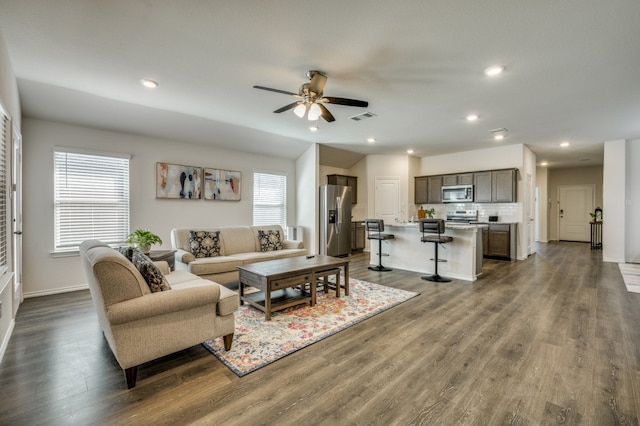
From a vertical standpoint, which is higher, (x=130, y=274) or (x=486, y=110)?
(x=486, y=110)

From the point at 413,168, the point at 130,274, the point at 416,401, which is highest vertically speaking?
the point at 413,168

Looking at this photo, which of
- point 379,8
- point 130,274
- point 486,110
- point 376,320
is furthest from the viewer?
point 486,110

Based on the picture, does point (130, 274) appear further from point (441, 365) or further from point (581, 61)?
point (581, 61)

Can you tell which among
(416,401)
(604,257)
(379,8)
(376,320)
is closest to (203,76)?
(379,8)

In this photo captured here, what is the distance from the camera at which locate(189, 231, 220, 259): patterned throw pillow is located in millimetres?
4473

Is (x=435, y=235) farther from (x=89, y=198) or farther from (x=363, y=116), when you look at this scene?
(x=89, y=198)

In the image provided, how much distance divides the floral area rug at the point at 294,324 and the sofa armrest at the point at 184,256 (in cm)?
112

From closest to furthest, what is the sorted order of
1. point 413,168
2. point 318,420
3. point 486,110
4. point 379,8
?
point 318,420
point 379,8
point 486,110
point 413,168

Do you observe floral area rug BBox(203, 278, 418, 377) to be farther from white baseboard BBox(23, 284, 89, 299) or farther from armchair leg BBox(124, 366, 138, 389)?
white baseboard BBox(23, 284, 89, 299)

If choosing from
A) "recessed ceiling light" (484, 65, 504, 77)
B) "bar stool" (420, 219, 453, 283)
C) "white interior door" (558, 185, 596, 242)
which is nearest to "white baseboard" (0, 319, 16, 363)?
"bar stool" (420, 219, 453, 283)

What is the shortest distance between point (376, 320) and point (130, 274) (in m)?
2.37

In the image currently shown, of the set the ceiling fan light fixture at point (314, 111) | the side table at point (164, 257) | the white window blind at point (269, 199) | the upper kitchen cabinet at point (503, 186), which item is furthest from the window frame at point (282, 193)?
the upper kitchen cabinet at point (503, 186)

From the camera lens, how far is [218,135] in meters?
5.48

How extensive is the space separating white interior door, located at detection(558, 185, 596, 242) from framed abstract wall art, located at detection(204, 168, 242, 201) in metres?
11.2
